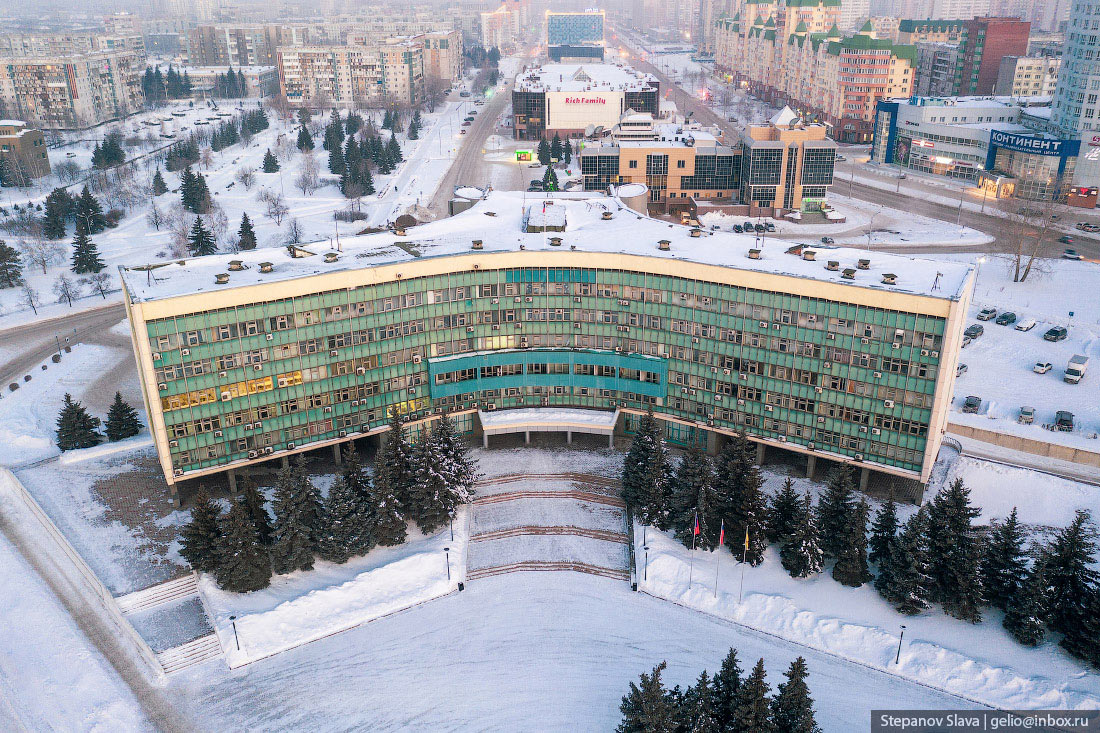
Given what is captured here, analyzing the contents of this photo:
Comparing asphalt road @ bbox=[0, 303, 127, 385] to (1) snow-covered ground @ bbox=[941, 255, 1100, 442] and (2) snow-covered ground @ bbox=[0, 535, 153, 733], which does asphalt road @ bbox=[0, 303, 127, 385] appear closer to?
(2) snow-covered ground @ bbox=[0, 535, 153, 733]

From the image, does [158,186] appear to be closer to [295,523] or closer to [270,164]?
[270,164]

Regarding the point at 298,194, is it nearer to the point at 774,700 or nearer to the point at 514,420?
the point at 514,420

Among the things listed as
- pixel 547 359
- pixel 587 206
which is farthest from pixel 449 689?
pixel 587 206

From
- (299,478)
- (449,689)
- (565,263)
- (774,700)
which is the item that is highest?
(565,263)

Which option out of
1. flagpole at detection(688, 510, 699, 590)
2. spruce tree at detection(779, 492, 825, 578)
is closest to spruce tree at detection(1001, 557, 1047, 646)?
spruce tree at detection(779, 492, 825, 578)

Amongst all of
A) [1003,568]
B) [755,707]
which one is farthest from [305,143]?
[755,707]
